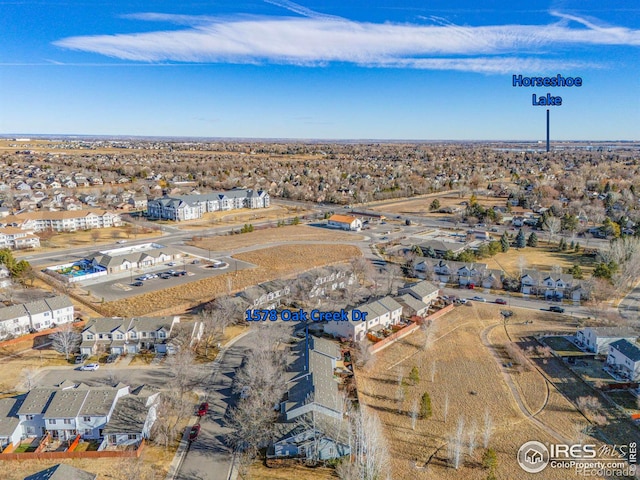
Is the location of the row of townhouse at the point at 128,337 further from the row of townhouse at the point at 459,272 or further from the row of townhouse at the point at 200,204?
the row of townhouse at the point at 200,204

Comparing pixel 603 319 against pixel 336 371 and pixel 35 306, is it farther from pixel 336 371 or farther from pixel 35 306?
pixel 35 306

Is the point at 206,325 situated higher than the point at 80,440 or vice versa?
the point at 206,325

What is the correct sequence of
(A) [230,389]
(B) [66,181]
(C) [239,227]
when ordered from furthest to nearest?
(B) [66,181]
(C) [239,227]
(A) [230,389]

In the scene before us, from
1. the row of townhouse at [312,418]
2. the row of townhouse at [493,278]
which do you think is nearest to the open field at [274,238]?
the row of townhouse at [493,278]

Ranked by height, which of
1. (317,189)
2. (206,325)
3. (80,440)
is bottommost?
(80,440)

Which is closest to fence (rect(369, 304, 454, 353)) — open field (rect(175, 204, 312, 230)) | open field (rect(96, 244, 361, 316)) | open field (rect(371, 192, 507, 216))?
open field (rect(96, 244, 361, 316))

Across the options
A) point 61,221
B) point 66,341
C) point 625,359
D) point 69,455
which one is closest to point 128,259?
point 66,341

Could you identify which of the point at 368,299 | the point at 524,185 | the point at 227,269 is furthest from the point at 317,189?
the point at 368,299
